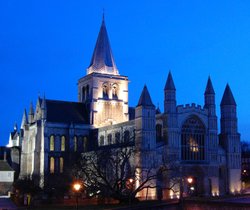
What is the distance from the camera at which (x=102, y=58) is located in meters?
109

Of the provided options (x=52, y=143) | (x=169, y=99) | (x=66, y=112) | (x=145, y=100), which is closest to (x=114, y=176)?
(x=145, y=100)

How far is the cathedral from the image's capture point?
83812 mm

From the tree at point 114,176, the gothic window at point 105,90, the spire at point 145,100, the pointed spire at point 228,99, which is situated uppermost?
the gothic window at point 105,90

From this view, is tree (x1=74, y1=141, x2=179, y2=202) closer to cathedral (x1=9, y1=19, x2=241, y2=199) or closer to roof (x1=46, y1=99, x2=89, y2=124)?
cathedral (x1=9, y1=19, x2=241, y2=199)

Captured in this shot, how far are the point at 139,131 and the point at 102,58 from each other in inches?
1230

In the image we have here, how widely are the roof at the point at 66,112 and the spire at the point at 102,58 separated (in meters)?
8.53

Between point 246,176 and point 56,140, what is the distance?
52.2m

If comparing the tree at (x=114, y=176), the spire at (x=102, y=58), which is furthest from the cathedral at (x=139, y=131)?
the tree at (x=114, y=176)

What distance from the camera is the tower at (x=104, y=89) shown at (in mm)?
105438

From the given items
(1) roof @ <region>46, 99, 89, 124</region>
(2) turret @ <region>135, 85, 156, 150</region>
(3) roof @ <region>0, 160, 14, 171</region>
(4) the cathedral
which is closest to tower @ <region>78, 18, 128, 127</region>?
(4) the cathedral

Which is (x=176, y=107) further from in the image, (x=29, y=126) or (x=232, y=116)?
(x=29, y=126)

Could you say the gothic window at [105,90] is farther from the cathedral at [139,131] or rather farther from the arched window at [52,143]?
the arched window at [52,143]

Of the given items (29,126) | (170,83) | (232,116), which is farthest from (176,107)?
(29,126)

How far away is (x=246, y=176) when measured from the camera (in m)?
126
